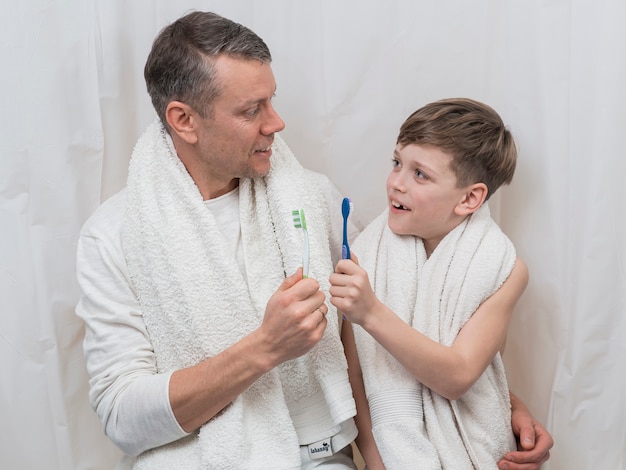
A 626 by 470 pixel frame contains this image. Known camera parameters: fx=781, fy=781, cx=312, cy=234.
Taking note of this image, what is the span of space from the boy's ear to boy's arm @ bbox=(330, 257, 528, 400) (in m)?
0.14

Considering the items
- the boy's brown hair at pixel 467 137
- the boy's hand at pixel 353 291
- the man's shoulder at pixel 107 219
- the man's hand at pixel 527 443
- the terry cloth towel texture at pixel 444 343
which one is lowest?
the man's hand at pixel 527 443

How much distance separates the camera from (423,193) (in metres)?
1.42

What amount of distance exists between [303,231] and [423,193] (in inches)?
9.1

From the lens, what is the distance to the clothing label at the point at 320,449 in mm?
1434

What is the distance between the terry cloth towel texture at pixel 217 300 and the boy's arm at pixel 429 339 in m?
0.15

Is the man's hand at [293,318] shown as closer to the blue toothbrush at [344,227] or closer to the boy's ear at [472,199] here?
the blue toothbrush at [344,227]

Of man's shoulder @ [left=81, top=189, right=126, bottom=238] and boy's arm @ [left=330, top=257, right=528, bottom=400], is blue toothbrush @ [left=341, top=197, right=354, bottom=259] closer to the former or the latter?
boy's arm @ [left=330, top=257, right=528, bottom=400]

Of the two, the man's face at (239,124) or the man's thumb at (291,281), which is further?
the man's face at (239,124)

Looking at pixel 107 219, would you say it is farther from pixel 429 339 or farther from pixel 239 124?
pixel 429 339

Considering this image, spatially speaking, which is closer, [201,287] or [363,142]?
[201,287]

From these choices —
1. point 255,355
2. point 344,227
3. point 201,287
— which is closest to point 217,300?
point 201,287

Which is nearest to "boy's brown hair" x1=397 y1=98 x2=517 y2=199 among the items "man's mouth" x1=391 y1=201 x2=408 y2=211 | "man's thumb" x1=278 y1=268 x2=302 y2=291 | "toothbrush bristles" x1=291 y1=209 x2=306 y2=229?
"man's mouth" x1=391 y1=201 x2=408 y2=211

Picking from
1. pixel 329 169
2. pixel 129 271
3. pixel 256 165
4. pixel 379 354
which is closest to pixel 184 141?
pixel 256 165

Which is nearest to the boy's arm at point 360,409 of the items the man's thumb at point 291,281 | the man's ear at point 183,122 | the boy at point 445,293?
the boy at point 445,293
